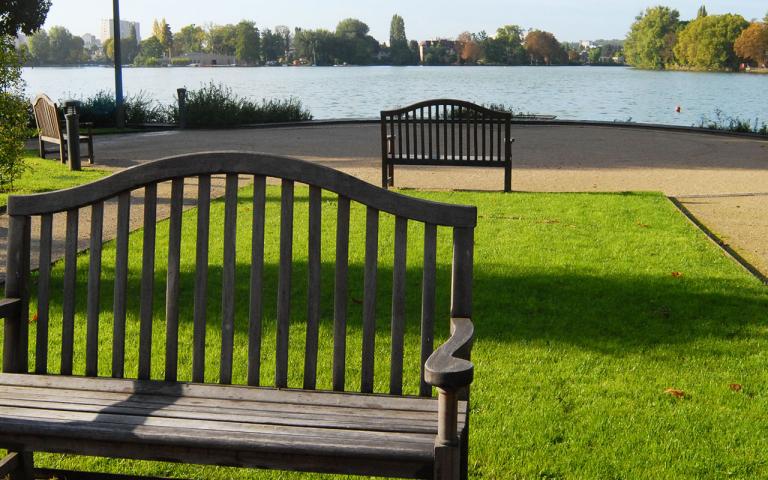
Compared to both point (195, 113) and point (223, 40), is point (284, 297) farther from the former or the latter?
point (223, 40)

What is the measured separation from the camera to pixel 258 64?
152 metres

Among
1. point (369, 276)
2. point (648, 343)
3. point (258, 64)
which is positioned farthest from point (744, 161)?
point (258, 64)

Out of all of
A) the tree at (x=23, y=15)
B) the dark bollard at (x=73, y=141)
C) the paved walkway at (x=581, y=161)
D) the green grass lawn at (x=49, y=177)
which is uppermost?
the tree at (x=23, y=15)

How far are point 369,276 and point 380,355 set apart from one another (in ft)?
6.15

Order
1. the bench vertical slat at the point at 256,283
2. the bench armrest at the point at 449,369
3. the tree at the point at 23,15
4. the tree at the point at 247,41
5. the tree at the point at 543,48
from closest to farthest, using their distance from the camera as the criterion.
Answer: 1. the bench armrest at the point at 449,369
2. the bench vertical slat at the point at 256,283
3. the tree at the point at 23,15
4. the tree at the point at 247,41
5. the tree at the point at 543,48

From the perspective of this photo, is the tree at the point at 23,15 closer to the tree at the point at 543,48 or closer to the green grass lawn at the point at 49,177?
the green grass lawn at the point at 49,177

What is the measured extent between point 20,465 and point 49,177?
33.6 feet

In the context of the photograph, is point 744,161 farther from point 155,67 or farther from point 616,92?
point 155,67

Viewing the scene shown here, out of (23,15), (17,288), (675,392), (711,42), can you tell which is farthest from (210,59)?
(17,288)

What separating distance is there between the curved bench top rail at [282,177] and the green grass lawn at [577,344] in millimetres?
1082

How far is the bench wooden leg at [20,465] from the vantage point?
3451mm

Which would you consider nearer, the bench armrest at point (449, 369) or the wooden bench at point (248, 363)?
the bench armrest at point (449, 369)

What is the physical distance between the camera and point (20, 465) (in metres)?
3.49

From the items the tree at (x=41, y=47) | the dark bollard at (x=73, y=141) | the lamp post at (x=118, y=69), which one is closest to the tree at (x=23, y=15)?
the lamp post at (x=118, y=69)
